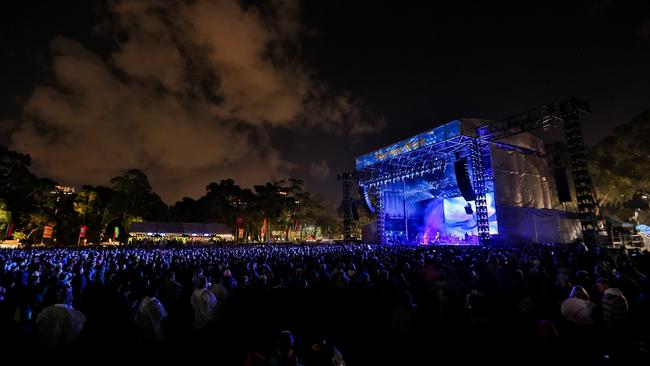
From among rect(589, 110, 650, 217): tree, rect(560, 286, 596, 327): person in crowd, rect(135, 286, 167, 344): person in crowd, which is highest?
rect(589, 110, 650, 217): tree

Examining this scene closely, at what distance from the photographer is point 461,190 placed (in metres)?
24.0

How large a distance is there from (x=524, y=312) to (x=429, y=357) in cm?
171

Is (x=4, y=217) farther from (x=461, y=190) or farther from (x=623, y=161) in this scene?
(x=623, y=161)

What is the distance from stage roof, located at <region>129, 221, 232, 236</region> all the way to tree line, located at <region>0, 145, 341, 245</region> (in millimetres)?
3431

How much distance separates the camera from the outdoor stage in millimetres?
24062

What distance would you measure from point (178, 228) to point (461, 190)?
127 feet

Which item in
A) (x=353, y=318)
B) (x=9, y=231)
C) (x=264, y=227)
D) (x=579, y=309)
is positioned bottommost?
(x=353, y=318)

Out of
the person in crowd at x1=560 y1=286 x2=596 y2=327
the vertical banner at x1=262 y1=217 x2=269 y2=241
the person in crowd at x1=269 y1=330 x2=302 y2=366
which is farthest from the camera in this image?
the vertical banner at x1=262 y1=217 x2=269 y2=241

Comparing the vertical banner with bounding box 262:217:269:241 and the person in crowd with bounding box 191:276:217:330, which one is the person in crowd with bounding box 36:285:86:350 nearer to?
the person in crowd with bounding box 191:276:217:330

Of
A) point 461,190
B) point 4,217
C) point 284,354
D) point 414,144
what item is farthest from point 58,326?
point 4,217

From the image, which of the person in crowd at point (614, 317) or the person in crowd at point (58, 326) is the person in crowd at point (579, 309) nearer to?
the person in crowd at point (614, 317)

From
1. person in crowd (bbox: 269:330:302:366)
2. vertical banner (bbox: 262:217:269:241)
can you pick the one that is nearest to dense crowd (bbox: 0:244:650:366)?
person in crowd (bbox: 269:330:302:366)

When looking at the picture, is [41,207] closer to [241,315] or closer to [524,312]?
[241,315]

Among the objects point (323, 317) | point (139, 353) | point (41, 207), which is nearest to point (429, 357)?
point (323, 317)
